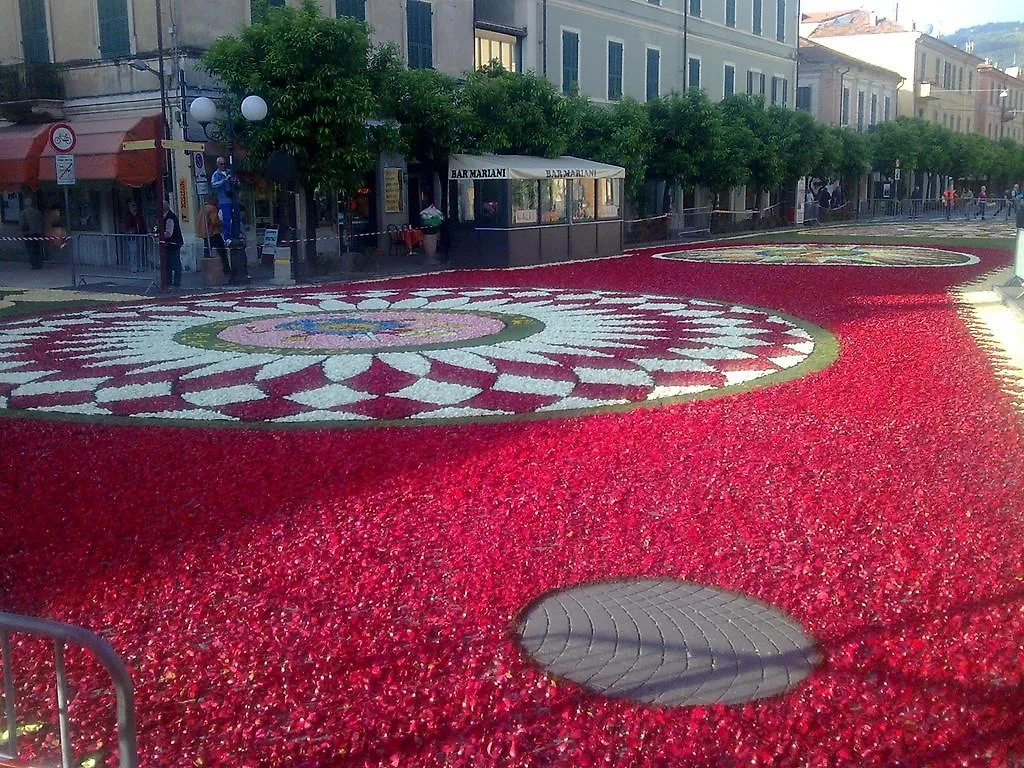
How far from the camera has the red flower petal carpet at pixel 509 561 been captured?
3857mm

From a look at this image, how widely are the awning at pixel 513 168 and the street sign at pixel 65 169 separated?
27.9ft

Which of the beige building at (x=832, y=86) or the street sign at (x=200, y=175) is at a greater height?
the beige building at (x=832, y=86)

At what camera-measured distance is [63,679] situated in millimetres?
3266

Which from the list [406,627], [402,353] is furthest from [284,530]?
[402,353]

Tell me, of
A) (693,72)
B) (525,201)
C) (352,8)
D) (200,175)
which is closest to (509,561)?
(200,175)

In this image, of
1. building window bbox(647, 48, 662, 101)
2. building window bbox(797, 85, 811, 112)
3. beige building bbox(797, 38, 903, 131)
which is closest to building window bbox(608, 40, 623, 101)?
building window bbox(647, 48, 662, 101)

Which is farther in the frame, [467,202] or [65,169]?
[467,202]

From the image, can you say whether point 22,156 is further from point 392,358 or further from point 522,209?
point 392,358

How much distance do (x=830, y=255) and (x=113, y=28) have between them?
58.5ft

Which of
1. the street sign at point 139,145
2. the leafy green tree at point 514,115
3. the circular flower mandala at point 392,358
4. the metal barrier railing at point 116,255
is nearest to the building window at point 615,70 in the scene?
the leafy green tree at point 514,115

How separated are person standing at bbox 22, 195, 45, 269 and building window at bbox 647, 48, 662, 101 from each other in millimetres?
21831

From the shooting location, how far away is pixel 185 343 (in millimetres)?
12930

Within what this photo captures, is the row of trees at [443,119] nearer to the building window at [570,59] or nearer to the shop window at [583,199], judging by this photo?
the shop window at [583,199]

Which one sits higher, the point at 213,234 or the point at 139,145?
the point at 139,145
